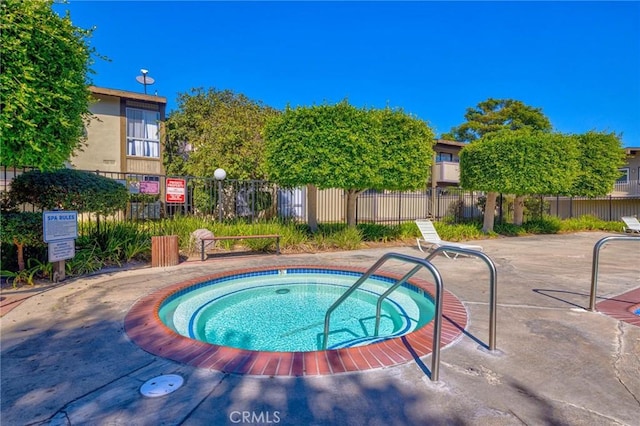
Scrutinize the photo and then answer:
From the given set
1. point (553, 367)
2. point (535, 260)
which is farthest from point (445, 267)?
point (553, 367)

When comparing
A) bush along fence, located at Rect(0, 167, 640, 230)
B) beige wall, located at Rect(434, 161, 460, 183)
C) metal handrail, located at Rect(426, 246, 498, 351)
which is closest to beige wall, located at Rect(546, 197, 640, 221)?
bush along fence, located at Rect(0, 167, 640, 230)

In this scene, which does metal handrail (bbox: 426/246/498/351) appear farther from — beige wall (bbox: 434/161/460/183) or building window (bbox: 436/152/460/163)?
building window (bbox: 436/152/460/163)

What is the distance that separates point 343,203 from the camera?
1791 centimetres

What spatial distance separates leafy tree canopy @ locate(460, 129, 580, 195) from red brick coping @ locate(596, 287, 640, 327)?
819 cm

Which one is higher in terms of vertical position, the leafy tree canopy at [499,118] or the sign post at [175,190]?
the leafy tree canopy at [499,118]

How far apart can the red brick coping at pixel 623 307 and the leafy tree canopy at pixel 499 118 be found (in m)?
29.9

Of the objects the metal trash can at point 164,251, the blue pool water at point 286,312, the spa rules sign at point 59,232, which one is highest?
the spa rules sign at point 59,232

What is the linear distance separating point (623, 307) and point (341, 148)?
7.13 metres

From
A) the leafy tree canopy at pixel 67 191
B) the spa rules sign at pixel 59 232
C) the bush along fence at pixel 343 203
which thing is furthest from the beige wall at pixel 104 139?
the spa rules sign at pixel 59 232

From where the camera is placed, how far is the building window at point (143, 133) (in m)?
16.6

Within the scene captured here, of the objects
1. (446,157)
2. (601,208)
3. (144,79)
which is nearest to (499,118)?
(446,157)

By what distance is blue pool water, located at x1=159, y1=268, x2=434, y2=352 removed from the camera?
14.1 ft
